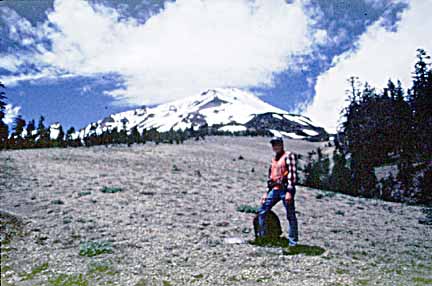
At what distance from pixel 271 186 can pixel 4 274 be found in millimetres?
4607

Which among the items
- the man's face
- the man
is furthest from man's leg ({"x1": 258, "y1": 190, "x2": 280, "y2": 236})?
the man's face

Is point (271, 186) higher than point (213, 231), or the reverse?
point (271, 186)

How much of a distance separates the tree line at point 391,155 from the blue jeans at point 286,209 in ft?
36.0

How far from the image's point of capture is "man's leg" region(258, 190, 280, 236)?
23.3ft

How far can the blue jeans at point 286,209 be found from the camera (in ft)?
22.0

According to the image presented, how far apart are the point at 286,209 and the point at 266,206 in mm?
628

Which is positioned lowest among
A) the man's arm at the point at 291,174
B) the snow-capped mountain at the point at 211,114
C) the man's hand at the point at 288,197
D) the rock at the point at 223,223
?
the rock at the point at 223,223

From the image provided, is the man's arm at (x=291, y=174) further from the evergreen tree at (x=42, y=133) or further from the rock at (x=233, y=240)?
the evergreen tree at (x=42, y=133)

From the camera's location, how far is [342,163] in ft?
66.4

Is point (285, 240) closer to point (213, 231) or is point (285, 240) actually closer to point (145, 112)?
point (213, 231)

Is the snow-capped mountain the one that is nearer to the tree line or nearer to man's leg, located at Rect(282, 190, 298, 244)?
the tree line

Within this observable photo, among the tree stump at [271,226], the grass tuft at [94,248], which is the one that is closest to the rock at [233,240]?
the tree stump at [271,226]

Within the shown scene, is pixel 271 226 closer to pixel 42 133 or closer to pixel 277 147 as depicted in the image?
A: pixel 277 147

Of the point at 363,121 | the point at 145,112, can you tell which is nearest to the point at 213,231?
the point at 363,121
